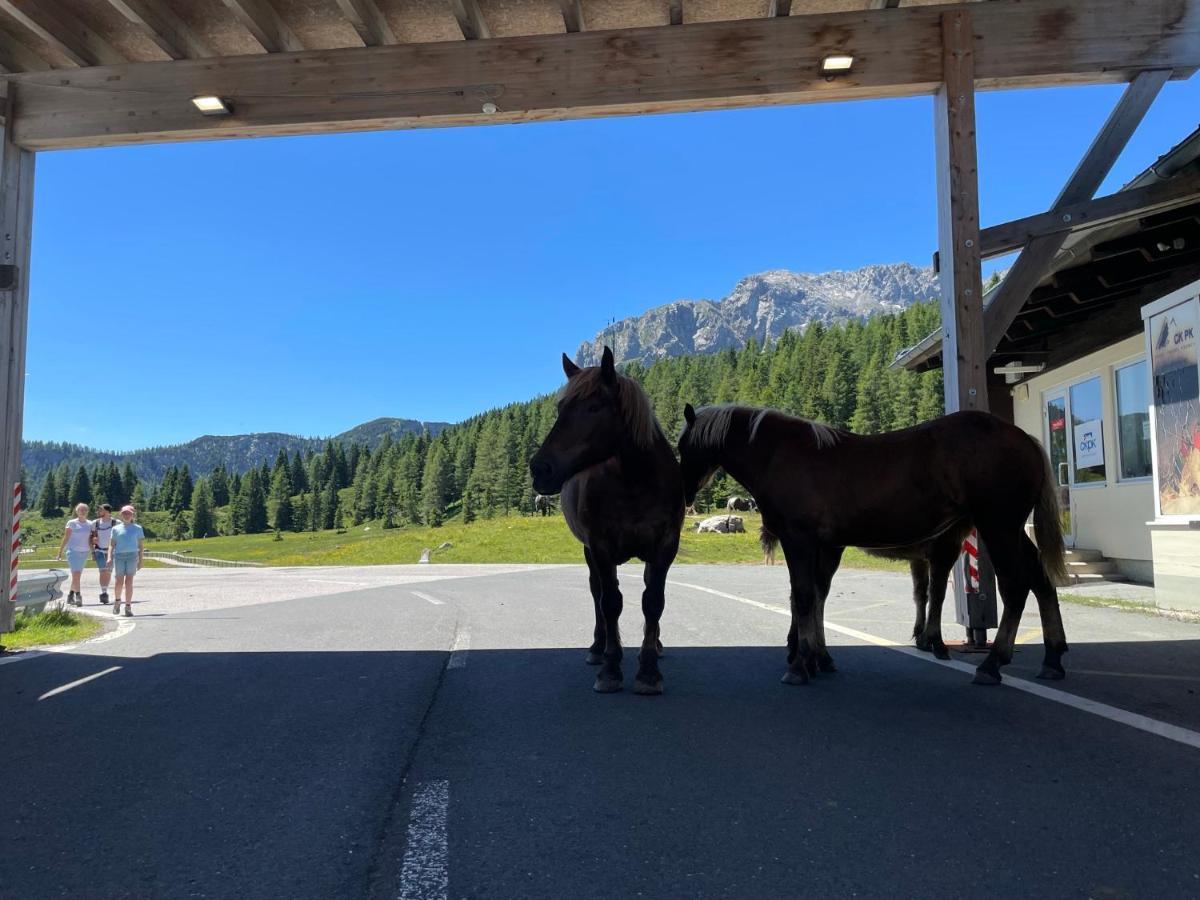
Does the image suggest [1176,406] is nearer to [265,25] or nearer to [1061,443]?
[1061,443]

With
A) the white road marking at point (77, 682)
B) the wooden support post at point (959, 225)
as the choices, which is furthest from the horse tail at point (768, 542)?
the white road marking at point (77, 682)

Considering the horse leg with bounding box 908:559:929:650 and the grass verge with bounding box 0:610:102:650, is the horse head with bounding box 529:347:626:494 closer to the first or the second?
the horse leg with bounding box 908:559:929:650

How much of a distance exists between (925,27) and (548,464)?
5935mm

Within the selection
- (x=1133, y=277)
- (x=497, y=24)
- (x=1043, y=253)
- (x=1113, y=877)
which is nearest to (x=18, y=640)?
(x=497, y=24)

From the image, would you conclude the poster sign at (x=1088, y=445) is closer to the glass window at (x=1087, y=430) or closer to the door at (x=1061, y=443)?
the glass window at (x=1087, y=430)

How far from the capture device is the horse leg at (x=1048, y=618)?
5.36 metres

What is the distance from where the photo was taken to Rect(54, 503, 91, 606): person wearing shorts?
13.1 m

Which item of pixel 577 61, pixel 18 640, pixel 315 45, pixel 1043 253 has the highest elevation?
pixel 315 45

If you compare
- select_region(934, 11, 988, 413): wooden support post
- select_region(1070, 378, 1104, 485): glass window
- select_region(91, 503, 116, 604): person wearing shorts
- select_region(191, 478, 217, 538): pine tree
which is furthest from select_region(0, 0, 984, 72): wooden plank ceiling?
select_region(191, 478, 217, 538): pine tree

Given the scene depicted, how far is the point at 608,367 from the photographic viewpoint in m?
5.18

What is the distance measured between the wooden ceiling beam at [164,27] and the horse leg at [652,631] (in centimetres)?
718

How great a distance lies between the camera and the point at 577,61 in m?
8.00

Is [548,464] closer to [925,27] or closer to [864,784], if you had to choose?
[864,784]

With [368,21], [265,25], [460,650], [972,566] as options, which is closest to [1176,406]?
[972,566]
